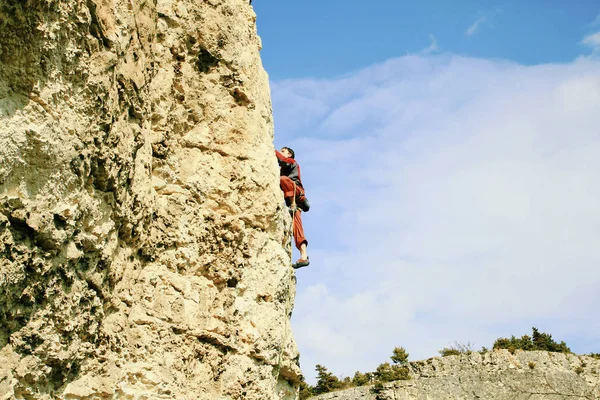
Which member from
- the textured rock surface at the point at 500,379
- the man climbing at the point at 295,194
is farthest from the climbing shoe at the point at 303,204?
the textured rock surface at the point at 500,379

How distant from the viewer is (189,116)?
187 inches

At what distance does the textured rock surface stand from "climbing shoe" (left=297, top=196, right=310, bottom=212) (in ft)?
39.1

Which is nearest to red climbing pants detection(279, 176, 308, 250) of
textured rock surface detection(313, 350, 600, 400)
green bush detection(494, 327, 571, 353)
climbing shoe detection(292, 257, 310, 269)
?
climbing shoe detection(292, 257, 310, 269)

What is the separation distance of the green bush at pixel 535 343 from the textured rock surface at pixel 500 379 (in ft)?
9.53

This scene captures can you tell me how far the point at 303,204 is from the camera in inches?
293

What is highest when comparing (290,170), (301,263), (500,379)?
(290,170)

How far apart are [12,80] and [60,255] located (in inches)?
35.3

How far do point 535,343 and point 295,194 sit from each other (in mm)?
18349

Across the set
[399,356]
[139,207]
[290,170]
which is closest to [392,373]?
[399,356]

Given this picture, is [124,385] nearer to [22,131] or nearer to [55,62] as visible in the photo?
[22,131]

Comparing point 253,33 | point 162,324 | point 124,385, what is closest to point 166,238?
point 162,324

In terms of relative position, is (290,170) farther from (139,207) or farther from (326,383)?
(326,383)

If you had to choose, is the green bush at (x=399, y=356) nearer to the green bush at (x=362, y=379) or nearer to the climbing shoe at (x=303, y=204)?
the green bush at (x=362, y=379)

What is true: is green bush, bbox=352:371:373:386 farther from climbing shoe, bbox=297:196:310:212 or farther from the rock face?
the rock face
